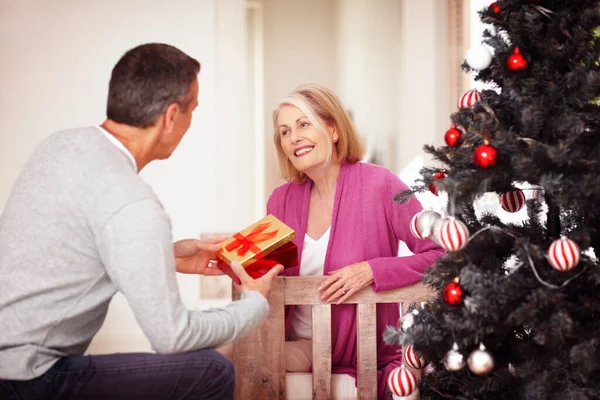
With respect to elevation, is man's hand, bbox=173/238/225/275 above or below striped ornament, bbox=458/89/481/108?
below

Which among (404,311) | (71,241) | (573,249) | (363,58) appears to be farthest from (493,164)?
(363,58)

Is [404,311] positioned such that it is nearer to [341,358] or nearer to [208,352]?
[341,358]

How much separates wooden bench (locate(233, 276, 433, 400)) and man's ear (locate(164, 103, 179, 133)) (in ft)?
1.94

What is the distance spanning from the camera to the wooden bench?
Answer: 2.03 m

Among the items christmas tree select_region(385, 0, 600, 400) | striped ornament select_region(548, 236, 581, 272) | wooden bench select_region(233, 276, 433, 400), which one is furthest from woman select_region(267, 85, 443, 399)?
striped ornament select_region(548, 236, 581, 272)

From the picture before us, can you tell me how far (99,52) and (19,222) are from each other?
378cm

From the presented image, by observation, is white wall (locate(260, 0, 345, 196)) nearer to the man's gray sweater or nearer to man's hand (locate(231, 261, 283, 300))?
man's hand (locate(231, 261, 283, 300))

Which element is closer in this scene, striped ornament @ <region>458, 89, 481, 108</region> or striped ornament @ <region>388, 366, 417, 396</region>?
striped ornament @ <region>458, 89, 481, 108</region>

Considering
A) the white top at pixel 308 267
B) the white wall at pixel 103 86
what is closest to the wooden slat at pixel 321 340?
the white top at pixel 308 267

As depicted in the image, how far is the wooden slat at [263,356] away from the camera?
203cm

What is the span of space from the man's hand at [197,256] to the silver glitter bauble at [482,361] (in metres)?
0.78

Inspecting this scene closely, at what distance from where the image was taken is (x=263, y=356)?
80.4 inches

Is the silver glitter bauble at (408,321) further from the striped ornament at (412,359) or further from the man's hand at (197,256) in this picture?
the man's hand at (197,256)

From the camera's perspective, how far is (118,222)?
140cm
